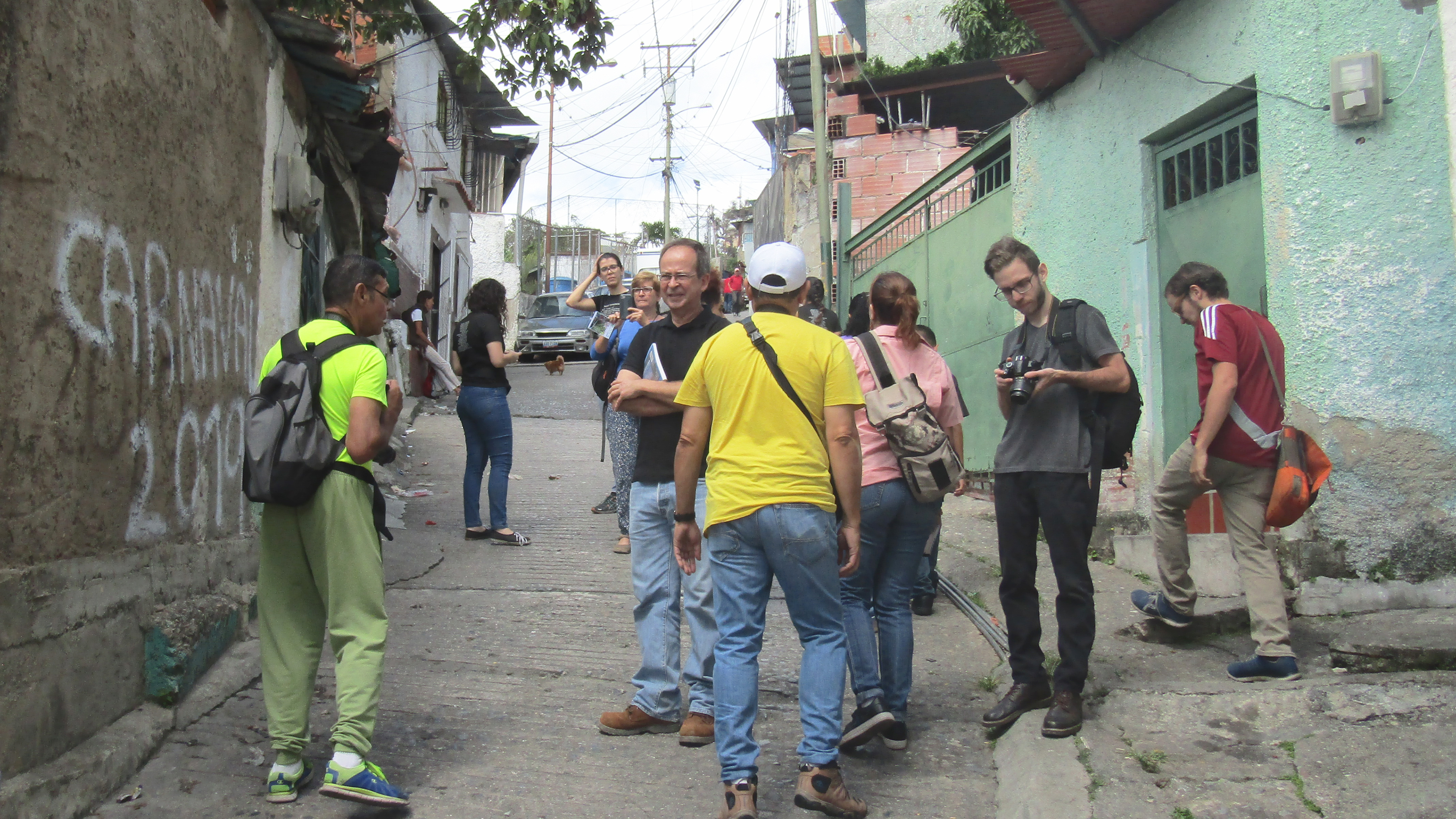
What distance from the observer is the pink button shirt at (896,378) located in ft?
13.4

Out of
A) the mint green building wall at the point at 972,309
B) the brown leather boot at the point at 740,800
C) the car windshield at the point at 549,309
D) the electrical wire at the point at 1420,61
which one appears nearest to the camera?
the brown leather boot at the point at 740,800

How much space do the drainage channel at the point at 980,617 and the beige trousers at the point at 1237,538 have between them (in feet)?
2.55

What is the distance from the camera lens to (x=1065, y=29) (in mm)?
7453

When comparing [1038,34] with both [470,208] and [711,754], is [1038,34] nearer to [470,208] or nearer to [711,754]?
[711,754]

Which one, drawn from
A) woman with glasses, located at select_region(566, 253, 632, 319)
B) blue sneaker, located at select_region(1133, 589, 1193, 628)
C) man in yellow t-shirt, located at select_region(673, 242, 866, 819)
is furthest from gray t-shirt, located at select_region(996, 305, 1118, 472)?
woman with glasses, located at select_region(566, 253, 632, 319)

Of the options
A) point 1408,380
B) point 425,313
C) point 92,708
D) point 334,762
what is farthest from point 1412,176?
point 425,313

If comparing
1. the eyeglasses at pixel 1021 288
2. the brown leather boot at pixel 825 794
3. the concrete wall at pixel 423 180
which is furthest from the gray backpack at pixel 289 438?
the concrete wall at pixel 423 180

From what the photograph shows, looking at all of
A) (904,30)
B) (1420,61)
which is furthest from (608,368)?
Result: (904,30)

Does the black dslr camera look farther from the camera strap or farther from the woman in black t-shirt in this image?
the woman in black t-shirt

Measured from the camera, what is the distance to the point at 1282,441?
176 inches

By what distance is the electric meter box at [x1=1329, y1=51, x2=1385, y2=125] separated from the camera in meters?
5.24

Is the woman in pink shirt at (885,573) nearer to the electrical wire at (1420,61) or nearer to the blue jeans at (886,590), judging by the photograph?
the blue jeans at (886,590)

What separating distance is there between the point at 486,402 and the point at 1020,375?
4.40 meters

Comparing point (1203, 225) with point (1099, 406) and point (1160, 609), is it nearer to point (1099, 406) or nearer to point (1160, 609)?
point (1160, 609)
